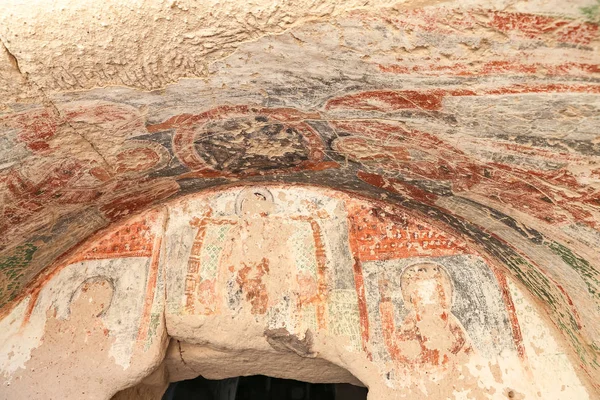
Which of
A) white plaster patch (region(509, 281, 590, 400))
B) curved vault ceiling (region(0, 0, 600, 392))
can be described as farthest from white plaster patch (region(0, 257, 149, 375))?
white plaster patch (region(509, 281, 590, 400))

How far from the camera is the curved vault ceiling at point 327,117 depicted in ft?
5.52

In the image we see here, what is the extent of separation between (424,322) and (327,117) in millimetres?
1388

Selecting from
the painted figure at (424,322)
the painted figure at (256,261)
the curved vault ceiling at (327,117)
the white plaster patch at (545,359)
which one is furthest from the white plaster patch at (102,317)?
the white plaster patch at (545,359)

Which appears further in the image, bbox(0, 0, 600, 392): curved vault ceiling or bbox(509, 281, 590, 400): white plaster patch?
bbox(509, 281, 590, 400): white plaster patch

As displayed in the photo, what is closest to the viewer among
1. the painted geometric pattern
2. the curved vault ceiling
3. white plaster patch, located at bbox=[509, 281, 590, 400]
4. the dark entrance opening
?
the curved vault ceiling

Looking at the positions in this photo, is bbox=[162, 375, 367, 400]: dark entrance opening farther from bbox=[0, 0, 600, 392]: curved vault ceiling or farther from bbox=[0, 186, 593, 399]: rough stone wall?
bbox=[0, 0, 600, 392]: curved vault ceiling

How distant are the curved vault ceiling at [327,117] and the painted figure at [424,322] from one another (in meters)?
0.34

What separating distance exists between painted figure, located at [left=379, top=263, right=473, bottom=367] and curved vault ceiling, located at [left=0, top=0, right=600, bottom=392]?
13.2 inches

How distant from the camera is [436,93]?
1936mm

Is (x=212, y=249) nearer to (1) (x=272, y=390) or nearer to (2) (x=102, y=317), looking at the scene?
(2) (x=102, y=317)

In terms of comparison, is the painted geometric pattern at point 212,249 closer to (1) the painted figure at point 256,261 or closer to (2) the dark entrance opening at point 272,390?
(1) the painted figure at point 256,261

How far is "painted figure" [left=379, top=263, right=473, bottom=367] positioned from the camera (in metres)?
2.81

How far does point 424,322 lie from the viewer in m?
2.88

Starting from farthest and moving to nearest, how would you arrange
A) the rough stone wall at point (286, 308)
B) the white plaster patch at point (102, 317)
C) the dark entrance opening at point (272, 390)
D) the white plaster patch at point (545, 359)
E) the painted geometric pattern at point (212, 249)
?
1. the dark entrance opening at point (272, 390)
2. the painted geometric pattern at point (212, 249)
3. the white plaster patch at point (102, 317)
4. the rough stone wall at point (286, 308)
5. the white plaster patch at point (545, 359)
